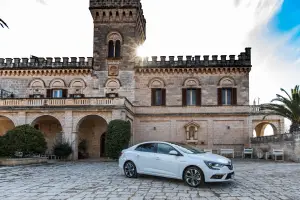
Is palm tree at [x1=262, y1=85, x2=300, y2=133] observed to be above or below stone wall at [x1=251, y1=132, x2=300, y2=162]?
above

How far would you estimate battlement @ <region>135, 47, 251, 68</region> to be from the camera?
32.4m

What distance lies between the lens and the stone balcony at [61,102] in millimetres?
26234

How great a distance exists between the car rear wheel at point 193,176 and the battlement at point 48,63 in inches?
918

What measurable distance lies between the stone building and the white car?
18517mm

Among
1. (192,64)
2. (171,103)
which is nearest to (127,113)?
(171,103)

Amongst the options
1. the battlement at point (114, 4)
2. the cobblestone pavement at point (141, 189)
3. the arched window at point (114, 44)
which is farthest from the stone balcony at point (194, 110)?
the cobblestone pavement at point (141, 189)

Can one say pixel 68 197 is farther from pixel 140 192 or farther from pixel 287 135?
pixel 287 135

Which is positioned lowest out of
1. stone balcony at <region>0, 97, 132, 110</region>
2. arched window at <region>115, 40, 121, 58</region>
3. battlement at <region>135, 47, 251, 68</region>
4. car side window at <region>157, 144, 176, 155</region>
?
car side window at <region>157, 144, 176, 155</region>

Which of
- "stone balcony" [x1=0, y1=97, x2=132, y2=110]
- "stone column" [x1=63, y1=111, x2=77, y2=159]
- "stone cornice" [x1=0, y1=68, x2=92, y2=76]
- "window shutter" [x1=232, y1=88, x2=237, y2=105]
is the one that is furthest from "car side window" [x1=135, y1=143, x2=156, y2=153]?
"window shutter" [x1=232, y1=88, x2=237, y2=105]

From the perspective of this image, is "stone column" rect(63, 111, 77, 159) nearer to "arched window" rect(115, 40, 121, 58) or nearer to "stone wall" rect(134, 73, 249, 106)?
"stone wall" rect(134, 73, 249, 106)

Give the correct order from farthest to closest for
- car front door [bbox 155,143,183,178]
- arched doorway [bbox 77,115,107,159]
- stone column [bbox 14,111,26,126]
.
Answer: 1. arched doorway [bbox 77,115,107,159]
2. stone column [bbox 14,111,26,126]
3. car front door [bbox 155,143,183,178]

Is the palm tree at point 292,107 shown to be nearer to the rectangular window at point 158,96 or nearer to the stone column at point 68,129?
the rectangular window at point 158,96

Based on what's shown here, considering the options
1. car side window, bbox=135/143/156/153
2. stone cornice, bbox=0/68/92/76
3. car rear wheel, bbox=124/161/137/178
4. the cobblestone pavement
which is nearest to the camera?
the cobblestone pavement

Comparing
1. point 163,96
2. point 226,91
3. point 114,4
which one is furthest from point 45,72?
point 226,91
